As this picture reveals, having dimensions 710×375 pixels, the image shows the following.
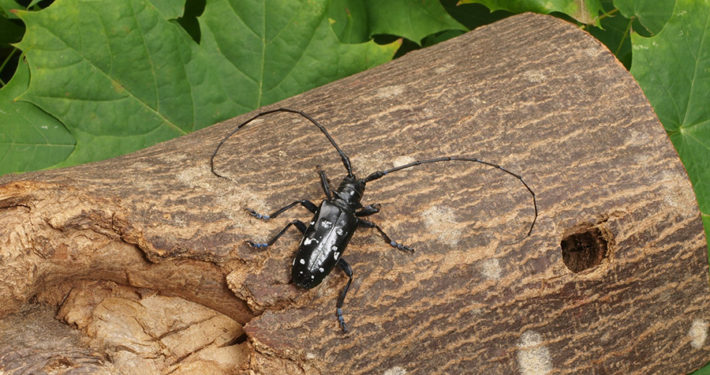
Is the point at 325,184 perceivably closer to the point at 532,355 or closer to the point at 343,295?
the point at 343,295

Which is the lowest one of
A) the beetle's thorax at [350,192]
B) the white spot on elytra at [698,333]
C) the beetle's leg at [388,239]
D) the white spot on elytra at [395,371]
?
the white spot on elytra at [698,333]

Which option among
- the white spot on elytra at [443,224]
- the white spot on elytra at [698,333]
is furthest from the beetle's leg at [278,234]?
the white spot on elytra at [698,333]

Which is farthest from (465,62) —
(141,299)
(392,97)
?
(141,299)

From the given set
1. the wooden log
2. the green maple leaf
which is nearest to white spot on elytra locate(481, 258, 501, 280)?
the wooden log

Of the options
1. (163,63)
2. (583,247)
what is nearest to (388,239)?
(583,247)

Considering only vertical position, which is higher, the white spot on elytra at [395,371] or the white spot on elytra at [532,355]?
the white spot on elytra at [395,371]

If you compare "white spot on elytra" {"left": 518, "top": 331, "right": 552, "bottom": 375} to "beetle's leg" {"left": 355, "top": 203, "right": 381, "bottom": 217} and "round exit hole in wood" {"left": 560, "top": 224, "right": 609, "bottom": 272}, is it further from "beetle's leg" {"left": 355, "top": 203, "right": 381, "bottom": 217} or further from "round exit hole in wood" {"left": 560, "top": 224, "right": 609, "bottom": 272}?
"beetle's leg" {"left": 355, "top": 203, "right": 381, "bottom": 217}

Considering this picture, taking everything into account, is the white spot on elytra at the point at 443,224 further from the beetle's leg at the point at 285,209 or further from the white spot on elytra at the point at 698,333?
the white spot on elytra at the point at 698,333
